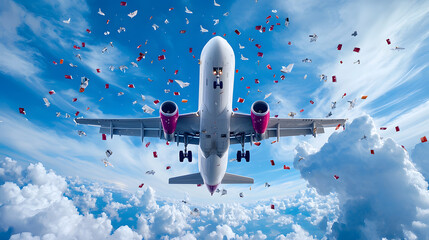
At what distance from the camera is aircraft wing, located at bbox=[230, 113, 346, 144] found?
17.5 meters

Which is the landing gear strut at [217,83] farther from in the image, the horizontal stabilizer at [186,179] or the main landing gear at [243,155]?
the horizontal stabilizer at [186,179]

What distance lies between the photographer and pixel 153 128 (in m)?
20.8

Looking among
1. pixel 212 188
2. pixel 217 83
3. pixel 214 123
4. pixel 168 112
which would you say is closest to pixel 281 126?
pixel 214 123

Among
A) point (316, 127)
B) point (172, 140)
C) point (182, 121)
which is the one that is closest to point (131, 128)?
point (172, 140)

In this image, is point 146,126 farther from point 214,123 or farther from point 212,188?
point 212,188

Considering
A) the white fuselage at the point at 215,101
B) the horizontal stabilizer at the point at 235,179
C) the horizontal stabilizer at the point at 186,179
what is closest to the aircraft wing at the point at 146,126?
the white fuselage at the point at 215,101

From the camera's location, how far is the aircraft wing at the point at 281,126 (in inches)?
690

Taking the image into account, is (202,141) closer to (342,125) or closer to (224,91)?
(224,91)

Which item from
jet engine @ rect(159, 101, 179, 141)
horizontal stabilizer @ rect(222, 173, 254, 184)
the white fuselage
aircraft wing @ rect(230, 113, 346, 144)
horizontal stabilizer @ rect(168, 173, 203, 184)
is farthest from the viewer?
horizontal stabilizer @ rect(222, 173, 254, 184)

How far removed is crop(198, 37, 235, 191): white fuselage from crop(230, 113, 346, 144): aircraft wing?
76.9 inches

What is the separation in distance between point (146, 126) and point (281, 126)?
12583 mm

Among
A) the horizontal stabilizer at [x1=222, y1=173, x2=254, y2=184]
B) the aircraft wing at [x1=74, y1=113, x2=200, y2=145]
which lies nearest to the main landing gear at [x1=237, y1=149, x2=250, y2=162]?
the aircraft wing at [x1=74, y1=113, x2=200, y2=145]

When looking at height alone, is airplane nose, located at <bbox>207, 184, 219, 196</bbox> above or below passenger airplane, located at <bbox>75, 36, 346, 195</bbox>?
below

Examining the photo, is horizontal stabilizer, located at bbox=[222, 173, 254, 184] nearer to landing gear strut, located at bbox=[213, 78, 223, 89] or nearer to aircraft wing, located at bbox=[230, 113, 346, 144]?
aircraft wing, located at bbox=[230, 113, 346, 144]
